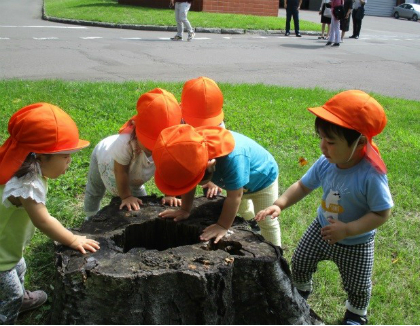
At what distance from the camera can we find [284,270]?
8.77ft

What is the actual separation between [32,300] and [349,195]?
193 cm

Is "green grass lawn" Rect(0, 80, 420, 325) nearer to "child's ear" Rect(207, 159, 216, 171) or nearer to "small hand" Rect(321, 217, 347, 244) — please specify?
"small hand" Rect(321, 217, 347, 244)

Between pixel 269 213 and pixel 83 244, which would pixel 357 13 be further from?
pixel 83 244

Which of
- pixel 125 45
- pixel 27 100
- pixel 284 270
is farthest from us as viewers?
pixel 125 45

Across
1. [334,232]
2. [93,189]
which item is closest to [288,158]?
[93,189]

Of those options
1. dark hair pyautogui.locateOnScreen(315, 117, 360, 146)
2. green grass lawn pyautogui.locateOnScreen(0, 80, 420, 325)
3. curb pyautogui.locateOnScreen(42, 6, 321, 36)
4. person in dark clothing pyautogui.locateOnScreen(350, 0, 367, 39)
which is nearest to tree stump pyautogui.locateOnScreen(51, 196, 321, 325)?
green grass lawn pyautogui.locateOnScreen(0, 80, 420, 325)

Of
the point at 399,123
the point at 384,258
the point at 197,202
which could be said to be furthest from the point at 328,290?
the point at 399,123

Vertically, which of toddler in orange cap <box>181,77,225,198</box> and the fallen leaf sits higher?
toddler in orange cap <box>181,77,225,198</box>

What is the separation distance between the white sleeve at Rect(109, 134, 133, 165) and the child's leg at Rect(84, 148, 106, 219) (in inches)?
17.3

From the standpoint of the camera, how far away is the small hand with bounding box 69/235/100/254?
258 cm

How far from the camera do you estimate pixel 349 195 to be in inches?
106

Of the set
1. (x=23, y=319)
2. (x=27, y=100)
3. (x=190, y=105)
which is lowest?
(x=23, y=319)

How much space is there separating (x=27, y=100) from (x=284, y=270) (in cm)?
458

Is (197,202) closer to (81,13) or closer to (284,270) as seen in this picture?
(284,270)
